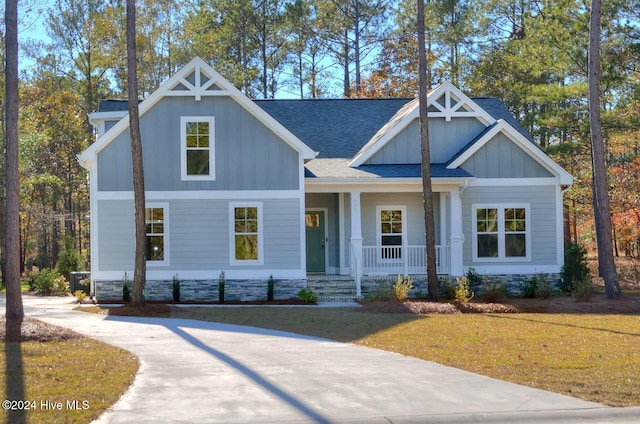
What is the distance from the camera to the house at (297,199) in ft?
69.8

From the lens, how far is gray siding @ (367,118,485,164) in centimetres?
2375

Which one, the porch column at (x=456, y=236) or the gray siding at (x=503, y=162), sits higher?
the gray siding at (x=503, y=162)

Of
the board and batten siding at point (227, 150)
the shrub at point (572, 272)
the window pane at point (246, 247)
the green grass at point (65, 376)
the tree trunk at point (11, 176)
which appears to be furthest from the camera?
the shrub at point (572, 272)

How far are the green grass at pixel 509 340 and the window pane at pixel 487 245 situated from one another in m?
5.37

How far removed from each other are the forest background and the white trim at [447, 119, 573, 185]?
1030 centimetres

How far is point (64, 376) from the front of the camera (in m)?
9.60

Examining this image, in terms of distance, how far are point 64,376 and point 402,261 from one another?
14.5 meters

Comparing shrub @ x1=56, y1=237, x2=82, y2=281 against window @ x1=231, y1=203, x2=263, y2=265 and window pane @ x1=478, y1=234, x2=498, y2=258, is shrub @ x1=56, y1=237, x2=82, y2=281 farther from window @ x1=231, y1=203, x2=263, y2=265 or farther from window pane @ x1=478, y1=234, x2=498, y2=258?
window pane @ x1=478, y1=234, x2=498, y2=258

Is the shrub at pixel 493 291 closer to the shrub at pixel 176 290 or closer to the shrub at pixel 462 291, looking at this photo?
the shrub at pixel 462 291

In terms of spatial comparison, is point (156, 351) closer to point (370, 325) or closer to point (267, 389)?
point (267, 389)

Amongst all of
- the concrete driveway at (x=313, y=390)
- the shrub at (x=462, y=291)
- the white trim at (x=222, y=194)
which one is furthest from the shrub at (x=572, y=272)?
the concrete driveway at (x=313, y=390)

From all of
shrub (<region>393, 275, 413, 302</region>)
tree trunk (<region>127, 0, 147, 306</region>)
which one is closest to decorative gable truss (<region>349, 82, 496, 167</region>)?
shrub (<region>393, 275, 413, 302</region>)

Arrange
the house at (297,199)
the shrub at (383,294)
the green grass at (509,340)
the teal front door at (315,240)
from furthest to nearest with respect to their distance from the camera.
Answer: the teal front door at (315,240) < the house at (297,199) < the shrub at (383,294) < the green grass at (509,340)

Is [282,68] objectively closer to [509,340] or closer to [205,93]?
[205,93]
